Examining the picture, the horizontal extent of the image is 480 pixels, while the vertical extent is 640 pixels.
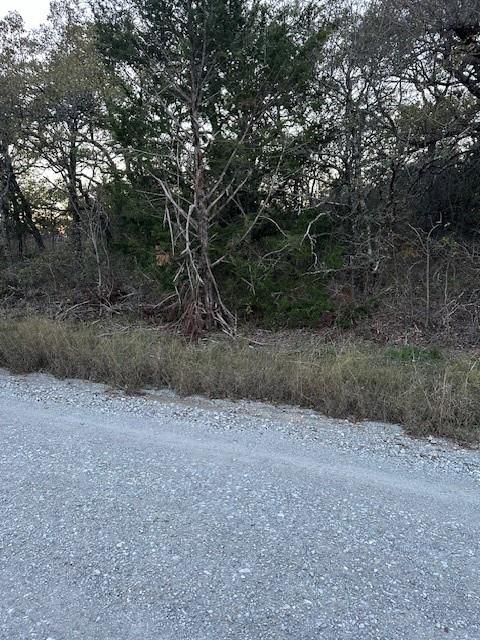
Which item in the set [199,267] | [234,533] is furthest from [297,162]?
[234,533]

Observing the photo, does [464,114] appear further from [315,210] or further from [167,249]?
[167,249]

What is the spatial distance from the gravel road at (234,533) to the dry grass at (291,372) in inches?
16.8

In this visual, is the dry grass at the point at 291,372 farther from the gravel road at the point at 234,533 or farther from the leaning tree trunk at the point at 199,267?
the leaning tree trunk at the point at 199,267

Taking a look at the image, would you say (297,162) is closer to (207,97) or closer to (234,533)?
(207,97)

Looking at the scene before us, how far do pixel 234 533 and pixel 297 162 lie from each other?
8.25 m

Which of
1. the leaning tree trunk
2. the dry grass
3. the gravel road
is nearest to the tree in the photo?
the leaning tree trunk

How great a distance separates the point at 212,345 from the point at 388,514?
493 centimetres

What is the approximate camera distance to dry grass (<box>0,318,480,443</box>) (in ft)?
15.4

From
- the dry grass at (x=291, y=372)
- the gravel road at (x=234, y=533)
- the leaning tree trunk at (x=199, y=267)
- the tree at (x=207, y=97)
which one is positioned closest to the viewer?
the gravel road at (x=234, y=533)

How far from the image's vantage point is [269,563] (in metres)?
2.47

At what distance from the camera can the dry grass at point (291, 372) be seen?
470 cm

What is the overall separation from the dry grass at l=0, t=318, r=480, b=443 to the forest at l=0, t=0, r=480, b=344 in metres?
1.74

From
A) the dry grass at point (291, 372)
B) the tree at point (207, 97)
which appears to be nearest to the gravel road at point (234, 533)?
the dry grass at point (291, 372)

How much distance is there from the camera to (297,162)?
9.47 m
